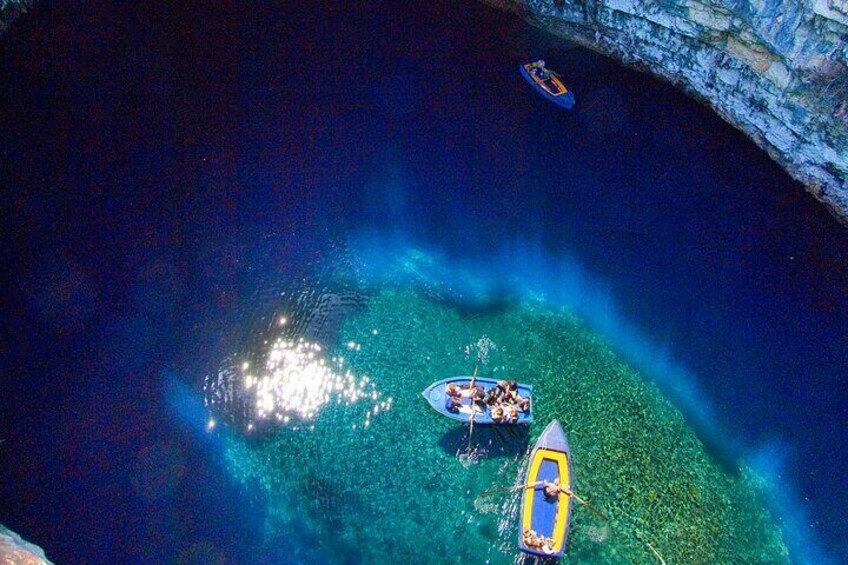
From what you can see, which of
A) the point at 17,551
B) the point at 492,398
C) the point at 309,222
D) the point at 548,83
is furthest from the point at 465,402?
the point at 548,83

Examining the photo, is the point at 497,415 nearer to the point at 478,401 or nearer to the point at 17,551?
the point at 478,401

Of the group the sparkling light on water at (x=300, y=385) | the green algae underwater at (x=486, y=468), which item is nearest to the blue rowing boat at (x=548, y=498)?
the green algae underwater at (x=486, y=468)

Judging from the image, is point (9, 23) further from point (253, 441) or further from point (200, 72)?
point (253, 441)

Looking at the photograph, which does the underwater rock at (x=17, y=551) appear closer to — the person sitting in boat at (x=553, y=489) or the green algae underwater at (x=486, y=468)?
the green algae underwater at (x=486, y=468)

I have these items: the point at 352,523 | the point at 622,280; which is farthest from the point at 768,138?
the point at 352,523

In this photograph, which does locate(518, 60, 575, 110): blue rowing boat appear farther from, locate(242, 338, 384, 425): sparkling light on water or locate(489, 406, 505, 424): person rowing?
locate(242, 338, 384, 425): sparkling light on water

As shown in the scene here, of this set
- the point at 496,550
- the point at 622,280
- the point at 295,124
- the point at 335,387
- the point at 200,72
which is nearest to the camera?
the point at 496,550

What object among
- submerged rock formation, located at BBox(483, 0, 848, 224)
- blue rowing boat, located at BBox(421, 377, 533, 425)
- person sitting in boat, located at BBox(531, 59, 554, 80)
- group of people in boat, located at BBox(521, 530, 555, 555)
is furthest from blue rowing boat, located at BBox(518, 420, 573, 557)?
person sitting in boat, located at BBox(531, 59, 554, 80)
